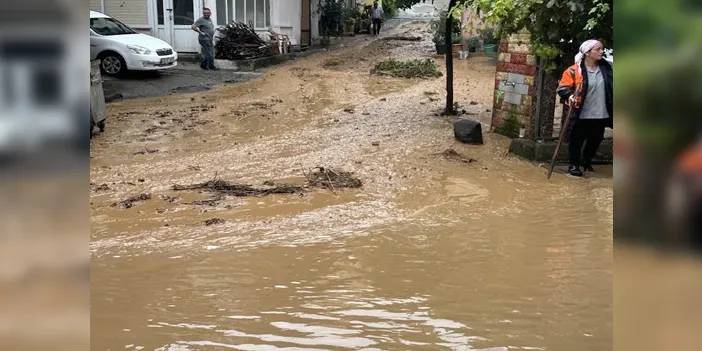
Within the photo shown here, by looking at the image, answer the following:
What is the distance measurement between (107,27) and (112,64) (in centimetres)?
103

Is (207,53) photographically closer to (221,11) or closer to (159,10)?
(221,11)

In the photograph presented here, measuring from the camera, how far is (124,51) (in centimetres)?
1551

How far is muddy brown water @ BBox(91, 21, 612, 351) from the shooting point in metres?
4.06

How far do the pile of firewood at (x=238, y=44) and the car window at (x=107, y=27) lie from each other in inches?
107

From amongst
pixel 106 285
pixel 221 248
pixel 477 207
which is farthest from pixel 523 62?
pixel 106 285

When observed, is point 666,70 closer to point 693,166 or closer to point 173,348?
point 693,166

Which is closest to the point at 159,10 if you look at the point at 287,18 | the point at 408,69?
the point at 287,18

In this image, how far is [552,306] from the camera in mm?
4363

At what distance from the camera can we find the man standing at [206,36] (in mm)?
17453

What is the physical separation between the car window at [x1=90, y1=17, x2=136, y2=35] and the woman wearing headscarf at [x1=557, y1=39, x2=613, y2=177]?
11725 millimetres

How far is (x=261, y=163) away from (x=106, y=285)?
397cm

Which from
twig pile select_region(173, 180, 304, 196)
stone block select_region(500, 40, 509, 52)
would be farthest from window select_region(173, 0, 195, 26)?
twig pile select_region(173, 180, 304, 196)

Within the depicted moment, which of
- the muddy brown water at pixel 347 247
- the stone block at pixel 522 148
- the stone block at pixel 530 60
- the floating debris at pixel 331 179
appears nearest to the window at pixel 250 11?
the muddy brown water at pixel 347 247

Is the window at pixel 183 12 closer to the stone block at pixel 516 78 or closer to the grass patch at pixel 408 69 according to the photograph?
the grass patch at pixel 408 69
